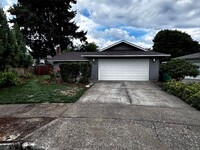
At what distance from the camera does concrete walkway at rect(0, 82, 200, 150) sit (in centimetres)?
333

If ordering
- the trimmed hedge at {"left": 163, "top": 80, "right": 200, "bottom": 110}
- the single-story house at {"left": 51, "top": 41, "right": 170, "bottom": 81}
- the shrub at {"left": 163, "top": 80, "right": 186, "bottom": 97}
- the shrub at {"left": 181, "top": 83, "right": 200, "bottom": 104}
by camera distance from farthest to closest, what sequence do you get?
the single-story house at {"left": 51, "top": 41, "right": 170, "bottom": 81} → the shrub at {"left": 163, "top": 80, "right": 186, "bottom": 97} → the shrub at {"left": 181, "top": 83, "right": 200, "bottom": 104} → the trimmed hedge at {"left": 163, "top": 80, "right": 200, "bottom": 110}

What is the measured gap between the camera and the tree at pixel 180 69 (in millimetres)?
10516

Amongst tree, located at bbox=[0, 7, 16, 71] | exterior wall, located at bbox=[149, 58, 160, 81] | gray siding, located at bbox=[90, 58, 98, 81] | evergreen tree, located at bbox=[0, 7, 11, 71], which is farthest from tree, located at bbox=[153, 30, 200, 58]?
evergreen tree, located at bbox=[0, 7, 11, 71]

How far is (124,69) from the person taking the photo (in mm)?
14336

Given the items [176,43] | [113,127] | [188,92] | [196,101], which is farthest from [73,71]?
[176,43]

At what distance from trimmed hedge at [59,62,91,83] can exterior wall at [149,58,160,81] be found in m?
5.58

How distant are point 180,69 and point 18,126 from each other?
9.67 m

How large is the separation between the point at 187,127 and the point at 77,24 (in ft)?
Answer: 86.6

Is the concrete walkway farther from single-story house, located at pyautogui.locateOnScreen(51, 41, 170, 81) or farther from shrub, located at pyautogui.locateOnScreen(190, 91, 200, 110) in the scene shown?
single-story house, located at pyautogui.locateOnScreen(51, 41, 170, 81)

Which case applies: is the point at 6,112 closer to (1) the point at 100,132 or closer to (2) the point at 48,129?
(2) the point at 48,129

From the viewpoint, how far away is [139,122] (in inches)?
176

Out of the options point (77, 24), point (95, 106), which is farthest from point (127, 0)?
point (77, 24)

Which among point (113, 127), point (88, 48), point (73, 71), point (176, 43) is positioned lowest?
point (113, 127)

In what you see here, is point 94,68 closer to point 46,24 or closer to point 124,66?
point 124,66
